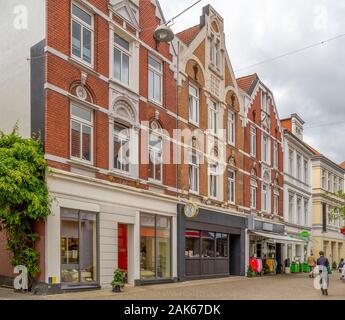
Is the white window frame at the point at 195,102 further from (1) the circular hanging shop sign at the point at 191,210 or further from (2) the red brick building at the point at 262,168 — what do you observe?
(2) the red brick building at the point at 262,168

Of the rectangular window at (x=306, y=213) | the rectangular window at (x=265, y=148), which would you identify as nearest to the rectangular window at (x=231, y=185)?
the rectangular window at (x=265, y=148)

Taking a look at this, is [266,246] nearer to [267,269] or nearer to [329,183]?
[267,269]

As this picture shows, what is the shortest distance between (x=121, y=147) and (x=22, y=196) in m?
5.62

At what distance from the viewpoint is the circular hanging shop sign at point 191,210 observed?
22656mm

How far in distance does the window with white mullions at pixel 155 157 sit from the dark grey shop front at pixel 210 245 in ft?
6.90

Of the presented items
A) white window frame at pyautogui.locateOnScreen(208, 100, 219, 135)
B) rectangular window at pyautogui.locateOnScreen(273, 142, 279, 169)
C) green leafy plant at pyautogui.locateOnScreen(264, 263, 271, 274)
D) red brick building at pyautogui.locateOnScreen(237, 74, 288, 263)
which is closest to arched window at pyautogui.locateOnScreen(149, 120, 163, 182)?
white window frame at pyautogui.locateOnScreen(208, 100, 219, 135)

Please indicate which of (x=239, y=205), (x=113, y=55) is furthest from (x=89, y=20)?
(x=239, y=205)

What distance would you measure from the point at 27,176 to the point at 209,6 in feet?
53.6

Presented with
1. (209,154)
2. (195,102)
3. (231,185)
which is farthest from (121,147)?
(231,185)

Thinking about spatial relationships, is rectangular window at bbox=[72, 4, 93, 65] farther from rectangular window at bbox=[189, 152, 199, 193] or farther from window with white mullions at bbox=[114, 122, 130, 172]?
rectangular window at bbox=[189, 152, 199, 193]

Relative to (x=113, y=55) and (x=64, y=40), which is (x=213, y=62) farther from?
(x=64, y=40)

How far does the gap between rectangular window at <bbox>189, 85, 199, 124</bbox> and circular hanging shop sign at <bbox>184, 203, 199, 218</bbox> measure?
4.36 metres

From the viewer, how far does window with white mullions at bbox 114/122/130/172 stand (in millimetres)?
19328

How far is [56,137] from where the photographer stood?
16266mm
